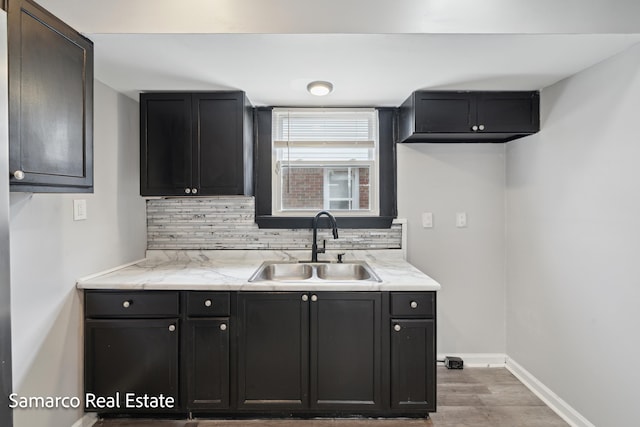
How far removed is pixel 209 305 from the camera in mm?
1985

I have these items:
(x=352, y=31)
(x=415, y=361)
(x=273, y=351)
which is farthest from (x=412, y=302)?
(x=352, y=31)

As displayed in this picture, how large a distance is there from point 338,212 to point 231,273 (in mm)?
974

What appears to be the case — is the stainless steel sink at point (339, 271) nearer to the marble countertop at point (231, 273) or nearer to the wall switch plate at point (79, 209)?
the marble countertop at point (231, 273)

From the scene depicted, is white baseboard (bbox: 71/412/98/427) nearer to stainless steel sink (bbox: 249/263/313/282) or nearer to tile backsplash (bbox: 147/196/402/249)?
tile backsplash (bbox: 147/196/402/249)

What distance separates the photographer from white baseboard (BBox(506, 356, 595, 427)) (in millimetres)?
1978

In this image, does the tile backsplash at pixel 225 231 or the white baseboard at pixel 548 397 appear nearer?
the white baseboard at pixel 548 397

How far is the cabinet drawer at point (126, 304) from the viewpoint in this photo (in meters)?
1.96

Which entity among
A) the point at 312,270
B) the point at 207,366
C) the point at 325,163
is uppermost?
the point at 325,163

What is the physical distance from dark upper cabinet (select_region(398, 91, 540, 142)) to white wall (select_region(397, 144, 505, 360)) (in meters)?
0.39

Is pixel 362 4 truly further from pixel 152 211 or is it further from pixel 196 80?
pixel 152 211

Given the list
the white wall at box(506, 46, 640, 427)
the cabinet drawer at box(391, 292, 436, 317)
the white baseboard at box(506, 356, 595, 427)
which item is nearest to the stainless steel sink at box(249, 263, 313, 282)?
the cabinet drawer at box(391, 292, 436, 317)

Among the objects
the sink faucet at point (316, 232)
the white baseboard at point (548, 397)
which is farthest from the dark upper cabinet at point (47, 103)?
the white baseboard at point (548, 397)

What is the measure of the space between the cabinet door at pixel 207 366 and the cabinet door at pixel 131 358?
86 mm

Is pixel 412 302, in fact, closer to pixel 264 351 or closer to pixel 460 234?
pixel 264 351
